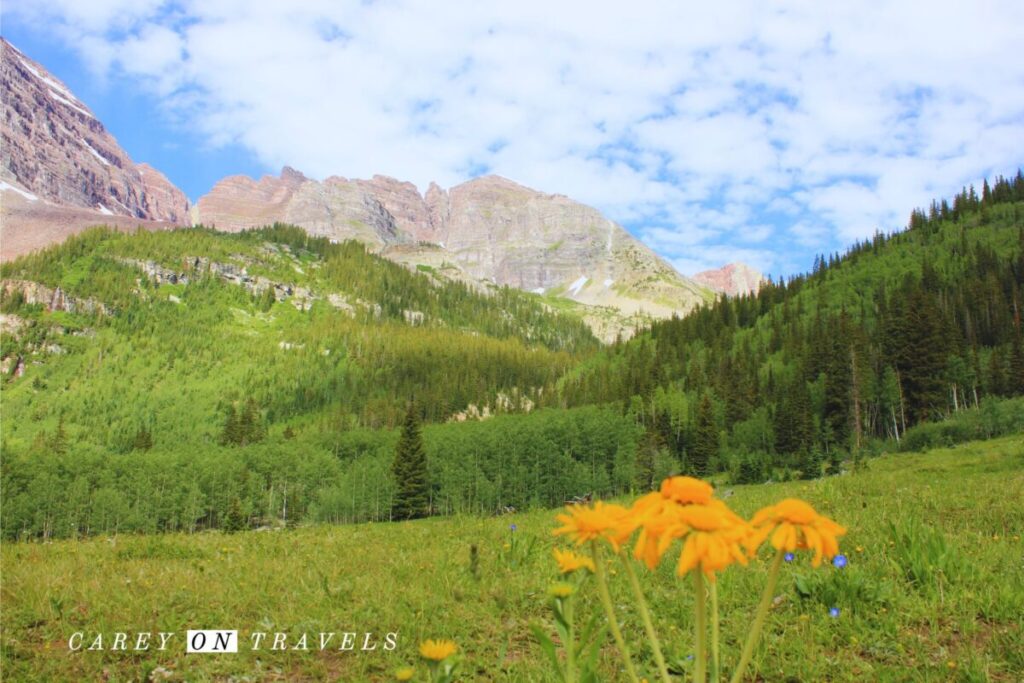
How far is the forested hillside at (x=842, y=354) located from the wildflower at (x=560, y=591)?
54.3 m

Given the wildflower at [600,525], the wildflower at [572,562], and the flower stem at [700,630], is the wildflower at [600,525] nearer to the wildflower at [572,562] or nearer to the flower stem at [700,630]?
the flower stem at [700,630]

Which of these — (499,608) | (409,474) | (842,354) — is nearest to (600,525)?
(499,608)

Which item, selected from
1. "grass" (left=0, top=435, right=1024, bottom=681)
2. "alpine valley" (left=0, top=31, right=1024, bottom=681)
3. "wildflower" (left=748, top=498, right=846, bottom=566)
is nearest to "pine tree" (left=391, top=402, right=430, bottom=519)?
"alpine valley" (left=0, top=31, right=1024, bottom=681)

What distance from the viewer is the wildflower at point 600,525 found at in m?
1.73

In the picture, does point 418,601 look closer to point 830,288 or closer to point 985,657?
point 985,657

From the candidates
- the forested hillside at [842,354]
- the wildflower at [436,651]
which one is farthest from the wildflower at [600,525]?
the forested hillside at [842,354]

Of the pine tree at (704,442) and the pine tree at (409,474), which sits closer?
the pine tree at (409,474)

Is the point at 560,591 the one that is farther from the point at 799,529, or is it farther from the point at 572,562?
the point at 799,529

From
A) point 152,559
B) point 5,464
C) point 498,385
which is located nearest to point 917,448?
point 152,559

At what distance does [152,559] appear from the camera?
9.59m

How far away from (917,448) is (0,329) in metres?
259

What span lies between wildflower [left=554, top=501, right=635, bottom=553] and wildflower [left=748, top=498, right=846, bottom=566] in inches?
15.0

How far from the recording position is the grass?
468 cm

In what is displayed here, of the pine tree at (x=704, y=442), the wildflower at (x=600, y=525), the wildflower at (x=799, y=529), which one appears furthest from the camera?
the pine tree at (x=704, y=442)
